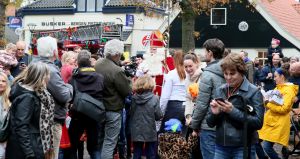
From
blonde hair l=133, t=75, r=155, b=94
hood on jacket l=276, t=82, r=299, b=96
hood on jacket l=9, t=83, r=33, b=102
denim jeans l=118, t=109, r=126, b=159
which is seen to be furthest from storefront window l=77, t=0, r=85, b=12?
hood on jacket l=9, t=83, r=33, b=102

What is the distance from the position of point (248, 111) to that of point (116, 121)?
3.59 meters

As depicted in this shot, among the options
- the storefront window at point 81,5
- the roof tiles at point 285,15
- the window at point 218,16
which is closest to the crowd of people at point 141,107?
the roof tiles at point 285,15

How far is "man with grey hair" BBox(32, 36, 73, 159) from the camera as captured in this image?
7.93 m

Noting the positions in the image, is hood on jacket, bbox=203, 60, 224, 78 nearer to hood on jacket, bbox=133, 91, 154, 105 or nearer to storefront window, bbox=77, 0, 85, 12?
hood on jacket, bbox=133, 91, 154, 105

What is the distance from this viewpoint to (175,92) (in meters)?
9.84

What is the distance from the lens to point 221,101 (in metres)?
5.92

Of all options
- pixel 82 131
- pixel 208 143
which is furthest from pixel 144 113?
pixel 208 143

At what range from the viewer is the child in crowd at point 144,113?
987 centimetres

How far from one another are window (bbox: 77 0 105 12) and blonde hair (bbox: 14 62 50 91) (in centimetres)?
3604

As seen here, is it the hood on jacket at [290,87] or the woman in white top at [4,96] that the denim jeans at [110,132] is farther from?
the hood on jacket at [290,87]

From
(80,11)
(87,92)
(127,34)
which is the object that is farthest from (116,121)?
(80,11)

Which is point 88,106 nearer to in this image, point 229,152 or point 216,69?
point 216,69

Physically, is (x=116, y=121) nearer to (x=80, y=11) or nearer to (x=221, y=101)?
(x=221, y=101)

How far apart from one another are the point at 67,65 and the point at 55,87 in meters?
2.06
